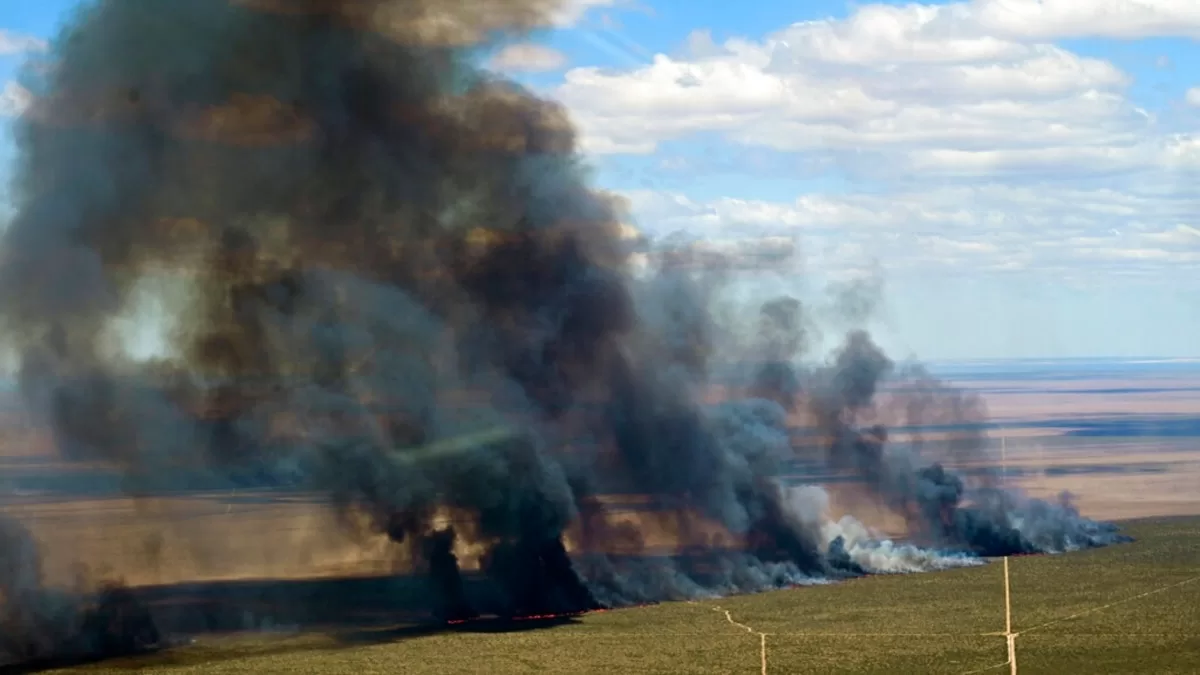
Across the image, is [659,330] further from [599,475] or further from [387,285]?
[387,285]

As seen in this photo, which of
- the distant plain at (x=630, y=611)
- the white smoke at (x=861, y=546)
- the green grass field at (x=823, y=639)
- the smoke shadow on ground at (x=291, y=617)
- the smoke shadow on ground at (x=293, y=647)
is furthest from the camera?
the white smoke at (x=861, y=546)

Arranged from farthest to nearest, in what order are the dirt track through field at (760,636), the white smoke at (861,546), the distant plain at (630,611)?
the white smoke at (861,546), the distant plain at (630,611), the dirt track through field at (760,636)

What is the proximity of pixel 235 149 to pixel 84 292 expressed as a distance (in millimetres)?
13785

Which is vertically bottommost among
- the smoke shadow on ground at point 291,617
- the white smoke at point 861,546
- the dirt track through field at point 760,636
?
the dirt track through field at point 760,636

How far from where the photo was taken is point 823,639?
94.5 meters

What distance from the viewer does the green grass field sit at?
85.4 m

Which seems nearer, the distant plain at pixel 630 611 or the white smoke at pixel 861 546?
the distant plain at pixel 630 611

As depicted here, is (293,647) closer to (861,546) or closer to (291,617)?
(291,617)

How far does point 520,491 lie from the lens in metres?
104

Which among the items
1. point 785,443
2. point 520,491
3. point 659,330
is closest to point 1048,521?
point 785,443

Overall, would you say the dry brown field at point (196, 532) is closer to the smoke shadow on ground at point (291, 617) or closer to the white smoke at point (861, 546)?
the smoke shadow on ground at point (291, 617)

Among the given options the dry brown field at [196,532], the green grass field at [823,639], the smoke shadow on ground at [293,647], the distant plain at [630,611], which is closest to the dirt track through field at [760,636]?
the green grass field at [823,639]

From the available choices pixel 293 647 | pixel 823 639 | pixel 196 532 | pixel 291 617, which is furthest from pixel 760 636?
pixel 196 532

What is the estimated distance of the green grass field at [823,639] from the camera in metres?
85.4
